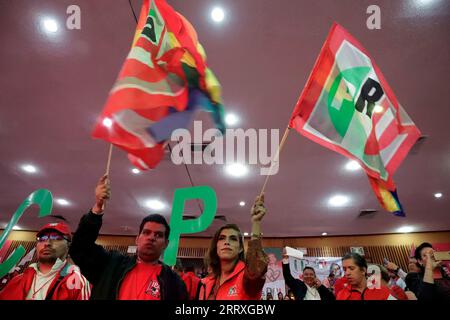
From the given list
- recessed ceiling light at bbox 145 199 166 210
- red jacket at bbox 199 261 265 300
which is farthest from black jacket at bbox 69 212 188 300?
recessed ceiling light at bbox 145 199 166 210

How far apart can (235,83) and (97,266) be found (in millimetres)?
2924

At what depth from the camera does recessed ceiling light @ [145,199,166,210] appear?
25.6 ft

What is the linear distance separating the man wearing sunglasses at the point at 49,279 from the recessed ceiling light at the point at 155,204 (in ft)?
17.2

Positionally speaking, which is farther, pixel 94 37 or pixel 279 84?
pixel 279 84

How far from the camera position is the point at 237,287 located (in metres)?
1.69

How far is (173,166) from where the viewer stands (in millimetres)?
5926

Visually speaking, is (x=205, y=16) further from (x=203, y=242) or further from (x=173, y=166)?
(x=203, y=242)

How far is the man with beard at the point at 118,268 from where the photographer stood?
5.22 feet

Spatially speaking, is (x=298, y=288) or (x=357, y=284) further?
(x=298, y=288)

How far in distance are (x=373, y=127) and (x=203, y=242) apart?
10.1m

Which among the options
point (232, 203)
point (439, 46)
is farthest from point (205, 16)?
point (232, 203)

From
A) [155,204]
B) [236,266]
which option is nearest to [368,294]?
[236,266]

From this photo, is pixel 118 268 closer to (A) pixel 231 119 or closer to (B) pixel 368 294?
(B) pixel 368 294

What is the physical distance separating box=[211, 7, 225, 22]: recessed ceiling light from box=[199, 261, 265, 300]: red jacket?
8.42 ft
